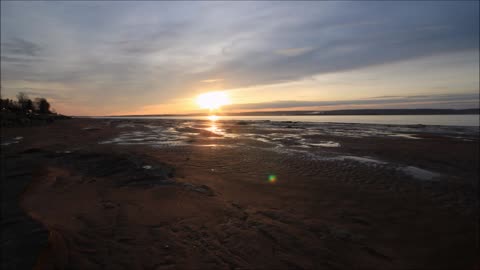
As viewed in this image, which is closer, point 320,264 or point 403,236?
point 320,264

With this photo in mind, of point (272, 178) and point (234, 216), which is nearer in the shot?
point (234, 216)

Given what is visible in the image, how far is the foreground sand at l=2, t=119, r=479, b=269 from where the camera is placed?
13.3 ft

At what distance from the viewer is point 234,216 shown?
226 inches

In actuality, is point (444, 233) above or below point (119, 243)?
below

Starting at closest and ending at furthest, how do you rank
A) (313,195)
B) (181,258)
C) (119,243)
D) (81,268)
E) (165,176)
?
(81,268)
(181,258)
(119,243)
(313,195)
(165,176)

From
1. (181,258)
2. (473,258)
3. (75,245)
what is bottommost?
(473,258)

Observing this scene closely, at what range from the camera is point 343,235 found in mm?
5066

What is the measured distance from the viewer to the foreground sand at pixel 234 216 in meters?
4.04

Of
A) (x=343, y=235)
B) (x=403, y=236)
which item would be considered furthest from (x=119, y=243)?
(x=403, y=236)

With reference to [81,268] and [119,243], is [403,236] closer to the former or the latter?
[119,243]

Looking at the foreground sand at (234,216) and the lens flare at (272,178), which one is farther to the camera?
the lens flare at (272,178)

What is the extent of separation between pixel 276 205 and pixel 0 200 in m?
7.19

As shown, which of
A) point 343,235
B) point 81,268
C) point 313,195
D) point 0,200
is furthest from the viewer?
point 313,195

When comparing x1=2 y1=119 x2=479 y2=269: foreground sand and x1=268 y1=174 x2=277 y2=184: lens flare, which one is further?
x1=268 y1=174 x2=277 y2=184: lens flare
